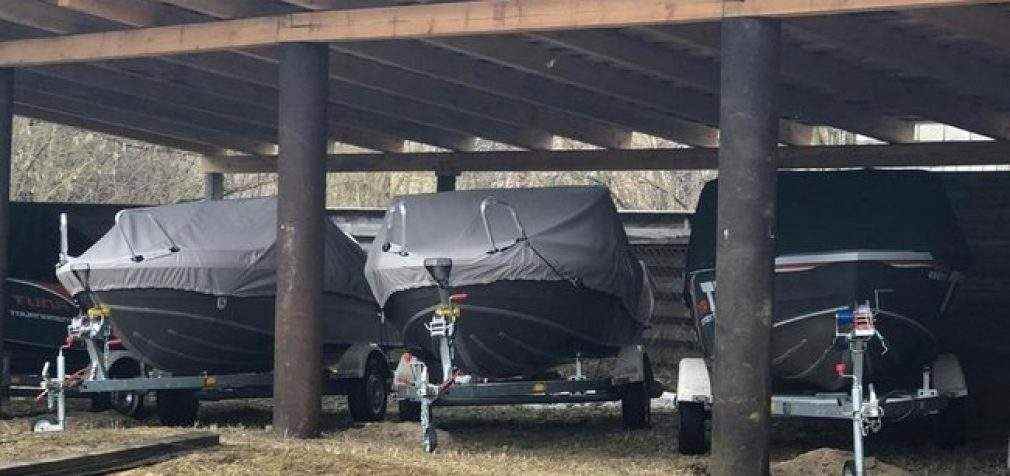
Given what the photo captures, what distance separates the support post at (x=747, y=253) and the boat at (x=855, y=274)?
63 centimetres

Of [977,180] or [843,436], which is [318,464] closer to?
[843,436]

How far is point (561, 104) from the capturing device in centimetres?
1758

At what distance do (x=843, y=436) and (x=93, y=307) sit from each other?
7.49 meters

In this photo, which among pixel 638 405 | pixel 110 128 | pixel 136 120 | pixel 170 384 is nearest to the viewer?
pixel 170 384

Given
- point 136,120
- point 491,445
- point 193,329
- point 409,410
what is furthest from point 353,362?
point 136,120

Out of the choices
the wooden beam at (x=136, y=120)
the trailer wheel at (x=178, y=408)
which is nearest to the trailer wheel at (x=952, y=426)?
the trailer wheel at (x=178, y=408)

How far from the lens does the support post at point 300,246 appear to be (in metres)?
13.8

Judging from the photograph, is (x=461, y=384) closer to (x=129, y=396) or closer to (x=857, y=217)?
(x=857, y=217)

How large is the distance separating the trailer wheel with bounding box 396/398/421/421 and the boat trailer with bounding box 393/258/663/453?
1.64 metres

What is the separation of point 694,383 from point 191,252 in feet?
17.0

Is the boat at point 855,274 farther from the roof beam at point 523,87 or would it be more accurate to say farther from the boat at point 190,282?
the boat at point 190,282

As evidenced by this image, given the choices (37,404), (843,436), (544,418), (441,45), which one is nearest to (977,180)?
(843,436)

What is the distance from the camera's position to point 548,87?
17141 millimetres

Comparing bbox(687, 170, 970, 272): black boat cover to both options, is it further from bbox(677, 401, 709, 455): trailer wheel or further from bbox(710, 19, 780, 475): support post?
bbox(710, 19, 780, 475): support post
